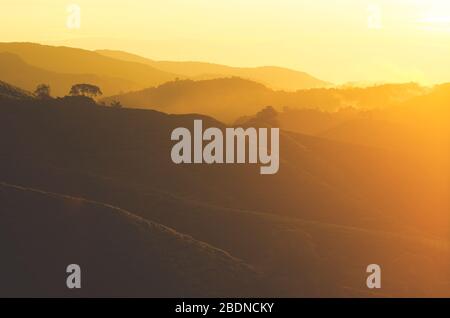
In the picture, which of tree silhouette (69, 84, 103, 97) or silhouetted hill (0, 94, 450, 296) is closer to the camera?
silhouetted hill (0, 94, 450, 296)

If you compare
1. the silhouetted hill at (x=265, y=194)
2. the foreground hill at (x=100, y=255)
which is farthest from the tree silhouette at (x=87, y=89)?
the foreground hill at (x=100, y=255)

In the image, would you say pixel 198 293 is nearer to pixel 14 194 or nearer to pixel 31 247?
pixel 31 247

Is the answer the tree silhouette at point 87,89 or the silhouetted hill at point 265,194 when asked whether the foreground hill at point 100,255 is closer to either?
the silhouetted hill at point 265,194

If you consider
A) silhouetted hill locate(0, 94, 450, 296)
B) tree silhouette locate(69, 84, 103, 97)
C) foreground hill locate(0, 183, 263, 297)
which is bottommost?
foreground hill locate(0, 183, 263, 297)

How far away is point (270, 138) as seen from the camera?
142500 mm

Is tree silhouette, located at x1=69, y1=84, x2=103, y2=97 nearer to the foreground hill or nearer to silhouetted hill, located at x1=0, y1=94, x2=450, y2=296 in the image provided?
silhouetted hill, located at x1=0, y1=94, x2=450, y2=296

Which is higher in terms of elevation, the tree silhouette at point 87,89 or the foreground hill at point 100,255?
the tree silhouette at point 87,89

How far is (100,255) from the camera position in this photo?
75250 mm

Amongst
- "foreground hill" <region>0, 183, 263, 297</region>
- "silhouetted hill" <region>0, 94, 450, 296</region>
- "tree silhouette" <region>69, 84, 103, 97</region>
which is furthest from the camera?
"tree silhouette" <region>69, 84, 103, 97</region>

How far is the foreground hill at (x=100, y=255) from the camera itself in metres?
71.1

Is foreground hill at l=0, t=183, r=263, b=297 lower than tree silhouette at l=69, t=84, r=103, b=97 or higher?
lower

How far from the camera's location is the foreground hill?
233 ft

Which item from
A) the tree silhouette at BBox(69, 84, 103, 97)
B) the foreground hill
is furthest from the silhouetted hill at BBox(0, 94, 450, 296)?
the tree silhouette at BBox(69, 84, 103, 97)
